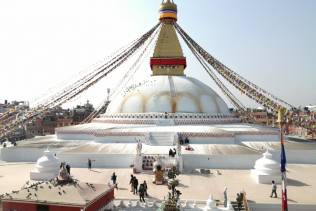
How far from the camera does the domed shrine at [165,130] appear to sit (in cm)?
1645

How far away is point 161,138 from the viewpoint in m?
19.0

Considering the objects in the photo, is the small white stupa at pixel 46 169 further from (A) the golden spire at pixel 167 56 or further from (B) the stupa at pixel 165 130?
(A) the golden spire at pixel 167 56

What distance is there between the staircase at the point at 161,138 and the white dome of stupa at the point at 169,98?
3.98m

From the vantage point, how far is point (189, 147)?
17.6m

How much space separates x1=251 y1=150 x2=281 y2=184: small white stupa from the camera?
13727 mm

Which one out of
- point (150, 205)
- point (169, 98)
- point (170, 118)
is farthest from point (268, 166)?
point (169, 98)

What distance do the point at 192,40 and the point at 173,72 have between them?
2808 mm

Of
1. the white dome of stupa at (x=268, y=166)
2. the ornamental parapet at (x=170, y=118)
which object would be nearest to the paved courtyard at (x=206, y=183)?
the white dome of stupa at (x=268, y=166)

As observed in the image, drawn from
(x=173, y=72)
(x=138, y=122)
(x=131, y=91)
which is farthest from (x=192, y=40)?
(x=138, y=122)

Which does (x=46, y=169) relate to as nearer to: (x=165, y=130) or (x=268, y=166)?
(x=165, y=130)

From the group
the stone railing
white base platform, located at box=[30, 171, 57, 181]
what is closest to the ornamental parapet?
white base platform, located at box=[30, 171, 57, 181]

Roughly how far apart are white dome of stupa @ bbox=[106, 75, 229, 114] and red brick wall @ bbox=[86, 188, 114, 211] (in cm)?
1270

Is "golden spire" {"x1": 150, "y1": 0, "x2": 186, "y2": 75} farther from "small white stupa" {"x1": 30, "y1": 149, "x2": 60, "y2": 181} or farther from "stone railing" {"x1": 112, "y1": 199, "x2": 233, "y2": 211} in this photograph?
"stone railing" {"x1": 112, "y1": 199, "x2": 233, "y2": 211}

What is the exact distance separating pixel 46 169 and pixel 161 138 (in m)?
6.38
